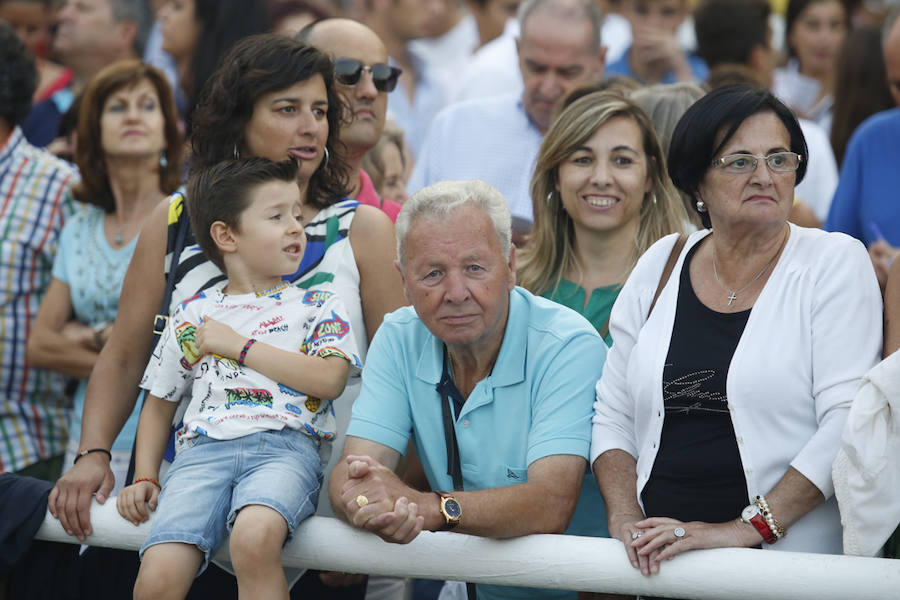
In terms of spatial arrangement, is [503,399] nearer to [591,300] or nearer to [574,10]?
[591,300]

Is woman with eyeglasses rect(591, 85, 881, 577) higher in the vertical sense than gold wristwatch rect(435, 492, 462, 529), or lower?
higher

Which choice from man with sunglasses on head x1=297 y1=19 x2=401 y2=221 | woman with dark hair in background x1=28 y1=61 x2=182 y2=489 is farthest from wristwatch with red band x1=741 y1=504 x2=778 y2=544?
woman with dark hair in background x1=28 y1=61 x2=182 y2=489

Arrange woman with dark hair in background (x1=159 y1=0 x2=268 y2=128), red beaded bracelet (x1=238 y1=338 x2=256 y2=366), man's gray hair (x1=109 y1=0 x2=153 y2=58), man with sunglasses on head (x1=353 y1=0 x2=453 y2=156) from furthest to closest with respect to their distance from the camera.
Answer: man with sunglasses on head (x1=353 y1=0 x2=453 y2=156) < man's gray hair (x1=109 y1=0 x2=153 y2=58) < woman with dark hair in background (x1=159 y1=0 x2=268 y2=128) < red beaded bracelet (x1=238 y1=338 x2=256 y2=366)

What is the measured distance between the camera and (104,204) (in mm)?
4520

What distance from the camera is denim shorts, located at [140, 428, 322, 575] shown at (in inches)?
110

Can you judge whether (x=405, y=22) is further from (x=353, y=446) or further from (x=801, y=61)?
(x=353, y=446)

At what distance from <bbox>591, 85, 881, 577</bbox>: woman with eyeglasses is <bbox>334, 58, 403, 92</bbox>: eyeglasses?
1.48 m

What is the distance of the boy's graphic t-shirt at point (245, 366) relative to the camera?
3.02 metres

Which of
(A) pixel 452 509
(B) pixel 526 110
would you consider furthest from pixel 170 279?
(B) pixel 526 110

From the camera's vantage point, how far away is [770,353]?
2.68 metres

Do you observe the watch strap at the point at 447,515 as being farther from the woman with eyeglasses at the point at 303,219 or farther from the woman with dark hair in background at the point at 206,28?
the woman with dark hair in background at the point at 206,28

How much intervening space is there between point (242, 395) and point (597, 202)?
4.48 feet

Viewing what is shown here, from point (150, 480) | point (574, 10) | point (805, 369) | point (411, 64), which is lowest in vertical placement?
point (150, 480)

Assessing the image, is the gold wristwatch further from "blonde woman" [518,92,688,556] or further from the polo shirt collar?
"blonde woman" [518,92,688,556]
